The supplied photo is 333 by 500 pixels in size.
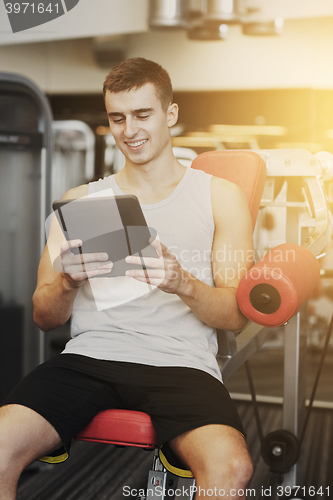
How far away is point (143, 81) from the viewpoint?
1.20 m

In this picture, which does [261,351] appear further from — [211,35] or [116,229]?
[116,229]

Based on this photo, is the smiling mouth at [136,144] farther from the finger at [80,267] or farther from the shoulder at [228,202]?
the finger at [80,267]

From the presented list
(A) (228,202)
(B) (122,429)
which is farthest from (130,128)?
(B) (122,429)

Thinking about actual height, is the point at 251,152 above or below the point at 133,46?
below

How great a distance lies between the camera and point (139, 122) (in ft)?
3.97

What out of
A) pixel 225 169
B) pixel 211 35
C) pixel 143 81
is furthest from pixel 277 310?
pixel 211 35

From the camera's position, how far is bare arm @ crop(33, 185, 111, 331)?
3.29ft

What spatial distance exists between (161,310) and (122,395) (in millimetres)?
214

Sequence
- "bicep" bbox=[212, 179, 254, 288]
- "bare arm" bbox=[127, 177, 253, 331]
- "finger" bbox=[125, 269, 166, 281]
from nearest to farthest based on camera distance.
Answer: "finger" bbox=[125, 269, 166, 281], "bare arm" bbox=[127, 177, 253, 331], "bicep" bbox=[212, 179, 254, 288]

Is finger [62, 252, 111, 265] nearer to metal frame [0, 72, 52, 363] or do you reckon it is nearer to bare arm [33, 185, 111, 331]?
bare arm [33, 185, 111, 331]

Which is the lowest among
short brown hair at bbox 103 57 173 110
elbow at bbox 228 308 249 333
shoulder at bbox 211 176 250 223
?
elbow at bbox 228 308 249 333

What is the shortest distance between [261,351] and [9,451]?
9.06ft

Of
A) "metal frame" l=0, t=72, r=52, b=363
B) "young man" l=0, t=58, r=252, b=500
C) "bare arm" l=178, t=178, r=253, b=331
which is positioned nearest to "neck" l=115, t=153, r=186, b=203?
"young man" l=0, t=58, r=252, b=500

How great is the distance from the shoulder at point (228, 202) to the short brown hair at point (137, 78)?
245mm
